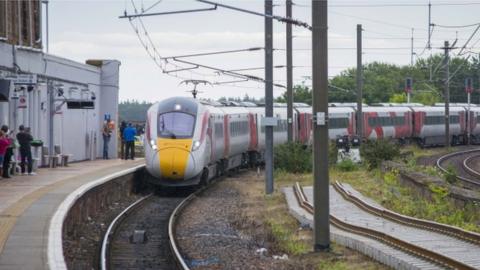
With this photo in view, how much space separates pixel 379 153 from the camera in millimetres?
37812

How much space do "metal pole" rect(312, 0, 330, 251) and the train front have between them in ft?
39.9

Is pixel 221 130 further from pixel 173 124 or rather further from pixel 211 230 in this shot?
pixel 211 230

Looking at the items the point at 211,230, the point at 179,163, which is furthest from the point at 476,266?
the point at 179,163

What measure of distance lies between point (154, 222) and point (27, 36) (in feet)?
50.2

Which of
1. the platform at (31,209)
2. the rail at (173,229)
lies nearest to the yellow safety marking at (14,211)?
the platform at (31,209)

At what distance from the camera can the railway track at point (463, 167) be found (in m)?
30.7

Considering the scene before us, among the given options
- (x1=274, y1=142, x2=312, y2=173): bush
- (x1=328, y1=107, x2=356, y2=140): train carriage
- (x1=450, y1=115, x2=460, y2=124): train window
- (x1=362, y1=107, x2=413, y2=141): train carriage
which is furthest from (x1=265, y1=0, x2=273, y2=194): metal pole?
(x1=450, y1=115, x2=460, y2=124): train window

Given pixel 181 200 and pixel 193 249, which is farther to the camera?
pixel 181 200

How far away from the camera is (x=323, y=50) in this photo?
49.2 ft

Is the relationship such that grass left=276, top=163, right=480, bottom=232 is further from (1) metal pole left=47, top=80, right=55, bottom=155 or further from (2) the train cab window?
(1) metal pole left=47, top=80, right=55, bottom=155

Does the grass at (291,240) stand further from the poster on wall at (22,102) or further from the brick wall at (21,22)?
the brick wall at (21,22)

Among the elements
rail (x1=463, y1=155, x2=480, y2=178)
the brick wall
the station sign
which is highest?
the brick wall

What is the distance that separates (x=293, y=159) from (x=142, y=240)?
18.3 meters

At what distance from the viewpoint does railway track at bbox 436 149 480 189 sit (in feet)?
101
